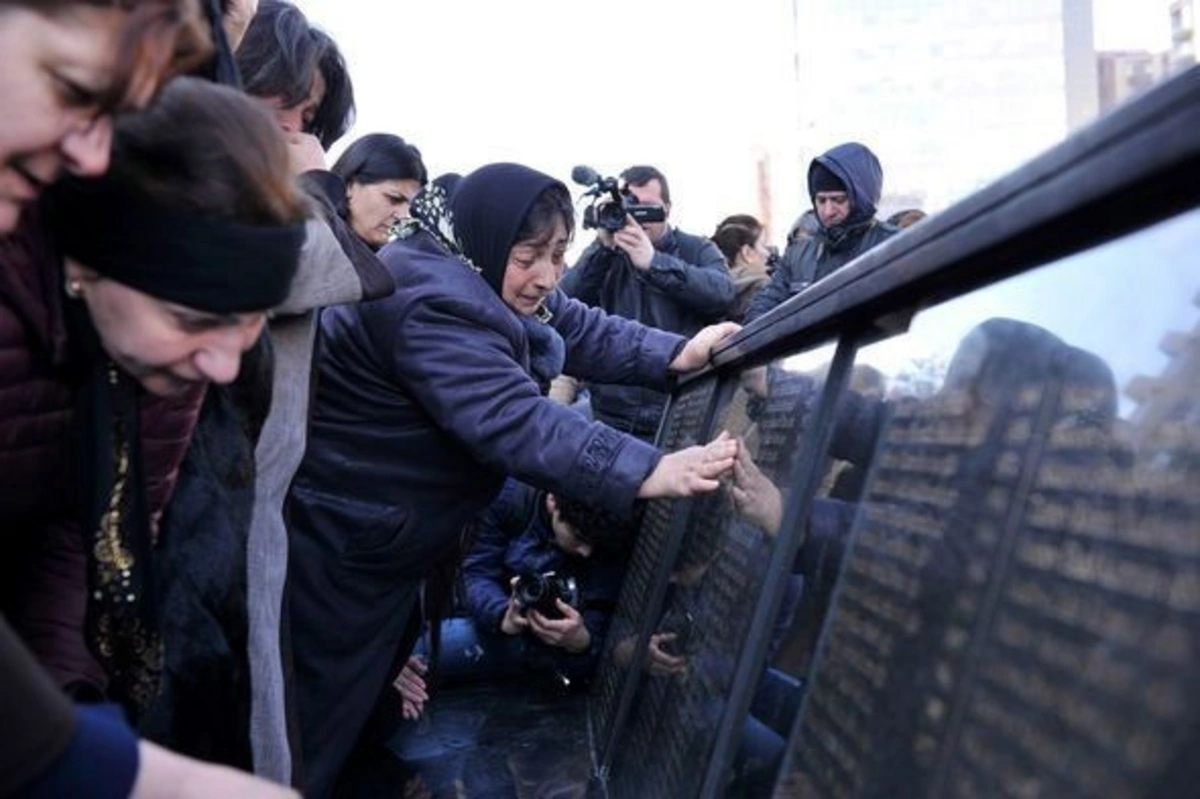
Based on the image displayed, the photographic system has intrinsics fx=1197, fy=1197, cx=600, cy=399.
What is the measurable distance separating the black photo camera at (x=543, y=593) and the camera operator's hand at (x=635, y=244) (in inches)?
53.7

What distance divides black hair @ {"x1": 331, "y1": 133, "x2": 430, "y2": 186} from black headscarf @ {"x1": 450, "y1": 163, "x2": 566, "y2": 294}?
64.7 inches

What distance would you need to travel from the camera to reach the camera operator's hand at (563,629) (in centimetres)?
325

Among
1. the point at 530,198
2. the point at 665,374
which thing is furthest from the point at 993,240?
the point at 665,374

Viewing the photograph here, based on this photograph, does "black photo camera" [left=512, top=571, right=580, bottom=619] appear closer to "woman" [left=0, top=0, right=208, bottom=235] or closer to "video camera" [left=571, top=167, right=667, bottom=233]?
"video camera" [left=571, top=167, right=667, bottom=233]

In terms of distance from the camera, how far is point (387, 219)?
403 cm

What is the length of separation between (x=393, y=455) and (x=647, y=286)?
2156 millimetres

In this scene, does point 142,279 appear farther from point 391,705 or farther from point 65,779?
point 391,705

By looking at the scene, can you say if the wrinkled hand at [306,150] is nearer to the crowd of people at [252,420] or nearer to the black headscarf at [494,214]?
the crowd of people at [252,420]

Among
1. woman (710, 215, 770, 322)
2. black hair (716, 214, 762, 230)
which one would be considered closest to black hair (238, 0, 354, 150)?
woman (710, 215, 770, 322)

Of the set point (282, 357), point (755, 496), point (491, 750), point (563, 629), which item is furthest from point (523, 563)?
point (755, 496)

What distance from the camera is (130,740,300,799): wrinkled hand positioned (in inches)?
34.5

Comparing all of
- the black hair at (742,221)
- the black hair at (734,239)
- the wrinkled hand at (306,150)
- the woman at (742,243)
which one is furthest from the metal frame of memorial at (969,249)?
the black hair at (742,221)

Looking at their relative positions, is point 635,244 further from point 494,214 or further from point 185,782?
point 185,782

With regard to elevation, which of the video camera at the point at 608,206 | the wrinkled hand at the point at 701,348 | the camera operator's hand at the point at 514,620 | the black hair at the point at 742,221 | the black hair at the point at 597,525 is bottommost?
the camera operator's hand at the point at 514,620
